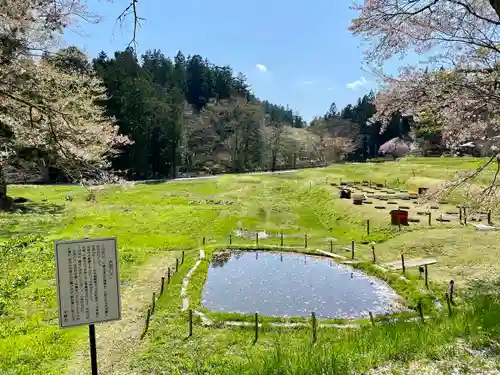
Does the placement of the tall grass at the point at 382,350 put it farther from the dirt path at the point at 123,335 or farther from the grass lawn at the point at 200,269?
the dirt path at the point at 123,335

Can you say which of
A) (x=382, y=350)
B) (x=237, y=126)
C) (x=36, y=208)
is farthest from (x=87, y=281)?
(x=237, y=126)

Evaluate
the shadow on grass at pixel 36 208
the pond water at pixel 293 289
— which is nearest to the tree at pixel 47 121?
the pond water at pixel 293 289

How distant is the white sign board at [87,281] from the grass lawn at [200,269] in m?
2.31

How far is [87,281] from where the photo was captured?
20.2 ft

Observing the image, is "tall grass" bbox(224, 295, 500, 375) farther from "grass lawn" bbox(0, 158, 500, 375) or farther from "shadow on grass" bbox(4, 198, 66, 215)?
"shadow on grass" bbox(4, 198, 66, 215)

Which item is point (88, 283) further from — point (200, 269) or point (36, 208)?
point (36, 208)

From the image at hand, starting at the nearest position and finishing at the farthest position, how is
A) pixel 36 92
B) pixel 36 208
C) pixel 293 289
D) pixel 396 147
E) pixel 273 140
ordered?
pixel 36 92 → pixel 293 289 → pixel 36 208 → pixel 273 140 → pixel 396 147

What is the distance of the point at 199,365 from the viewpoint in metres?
10.1

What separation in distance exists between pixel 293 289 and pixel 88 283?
41.1ft

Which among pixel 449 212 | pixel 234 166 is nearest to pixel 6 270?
pixel 449 212

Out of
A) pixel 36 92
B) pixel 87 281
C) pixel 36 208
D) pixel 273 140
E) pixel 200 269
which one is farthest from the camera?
pixel 273 140

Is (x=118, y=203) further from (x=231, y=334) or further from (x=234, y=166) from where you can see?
(x=234, y=166)

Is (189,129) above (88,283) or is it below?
above

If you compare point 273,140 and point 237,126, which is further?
point 273,140
